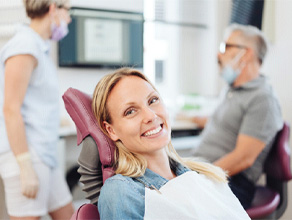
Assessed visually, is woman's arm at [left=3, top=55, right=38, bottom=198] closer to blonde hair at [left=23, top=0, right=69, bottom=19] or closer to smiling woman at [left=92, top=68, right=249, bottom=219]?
blonde hair at [left=23, top=0, right=69, bottom=19]

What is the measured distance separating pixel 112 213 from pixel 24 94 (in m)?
0.65

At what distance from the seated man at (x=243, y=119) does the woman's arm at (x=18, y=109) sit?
86 centimetres

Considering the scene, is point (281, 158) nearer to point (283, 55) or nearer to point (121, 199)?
point (283, 55)

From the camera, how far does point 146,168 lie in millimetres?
1094

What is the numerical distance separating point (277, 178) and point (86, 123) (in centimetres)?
119

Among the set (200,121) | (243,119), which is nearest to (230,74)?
(243,119)

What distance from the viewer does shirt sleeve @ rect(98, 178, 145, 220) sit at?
2.90 feet

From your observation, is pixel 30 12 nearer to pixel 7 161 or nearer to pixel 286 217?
pixel 7 161

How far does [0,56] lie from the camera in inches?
52.6

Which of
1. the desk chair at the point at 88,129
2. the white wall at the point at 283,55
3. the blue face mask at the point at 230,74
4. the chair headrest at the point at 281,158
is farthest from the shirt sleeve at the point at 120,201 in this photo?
the white wall at the point at 283,55

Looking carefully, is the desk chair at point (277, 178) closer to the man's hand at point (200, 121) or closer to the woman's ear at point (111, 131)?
the woman's ear at point (111, 131)

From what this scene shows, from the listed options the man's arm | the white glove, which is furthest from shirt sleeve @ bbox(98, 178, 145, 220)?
the man's arm

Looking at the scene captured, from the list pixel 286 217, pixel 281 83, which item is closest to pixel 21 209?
pixel 286 217

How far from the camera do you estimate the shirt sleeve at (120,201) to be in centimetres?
88
